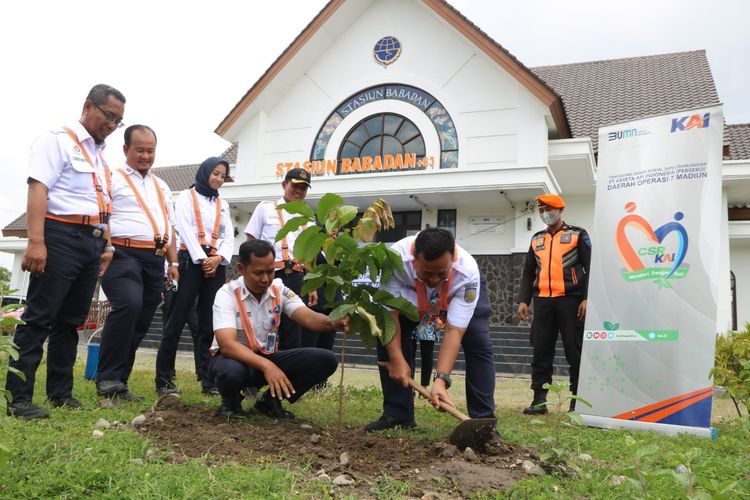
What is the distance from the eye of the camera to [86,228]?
12.1 ft

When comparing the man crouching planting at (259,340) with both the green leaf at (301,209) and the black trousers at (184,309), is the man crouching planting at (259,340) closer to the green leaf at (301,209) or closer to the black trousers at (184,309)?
the green leaf at (301,209)

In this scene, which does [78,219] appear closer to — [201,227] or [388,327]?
[201,227]

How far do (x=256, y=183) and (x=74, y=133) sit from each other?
37.1 ft

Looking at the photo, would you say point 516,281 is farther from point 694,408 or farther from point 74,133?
point 74,133

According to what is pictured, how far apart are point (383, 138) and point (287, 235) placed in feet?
35.1

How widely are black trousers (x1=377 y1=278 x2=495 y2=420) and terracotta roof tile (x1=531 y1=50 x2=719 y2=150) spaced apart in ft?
Result: 39.7

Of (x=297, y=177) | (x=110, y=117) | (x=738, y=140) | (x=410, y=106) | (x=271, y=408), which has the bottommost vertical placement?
(x=271, y=408)

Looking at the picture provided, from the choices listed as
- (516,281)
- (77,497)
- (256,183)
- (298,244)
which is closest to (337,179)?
(256,183)

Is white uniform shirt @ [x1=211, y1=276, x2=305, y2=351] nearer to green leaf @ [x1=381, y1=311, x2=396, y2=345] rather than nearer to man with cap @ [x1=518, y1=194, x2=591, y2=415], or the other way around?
green leaf @ [x1=381, y1=311, x2=396, y2=345]

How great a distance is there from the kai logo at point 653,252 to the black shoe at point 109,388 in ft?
12.8

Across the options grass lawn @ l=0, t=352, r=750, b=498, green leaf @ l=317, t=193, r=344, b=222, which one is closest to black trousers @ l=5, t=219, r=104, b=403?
grass lawn @ l=0, t=352, r=750, b=498

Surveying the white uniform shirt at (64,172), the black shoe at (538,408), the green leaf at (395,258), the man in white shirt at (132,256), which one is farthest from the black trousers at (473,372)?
the white uniform shirt at (64,172)

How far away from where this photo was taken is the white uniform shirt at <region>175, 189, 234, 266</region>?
4.72 meters

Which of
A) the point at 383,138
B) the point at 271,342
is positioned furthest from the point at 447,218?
the point at 271,342
